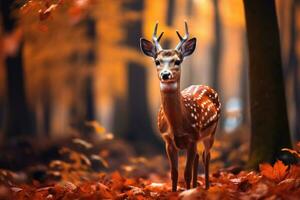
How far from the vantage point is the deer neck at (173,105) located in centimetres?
727

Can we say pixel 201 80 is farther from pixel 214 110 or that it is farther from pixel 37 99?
pixel 214 110

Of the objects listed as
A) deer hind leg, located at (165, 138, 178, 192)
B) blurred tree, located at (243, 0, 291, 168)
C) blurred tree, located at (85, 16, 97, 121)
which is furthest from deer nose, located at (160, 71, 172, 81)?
blurred tree, located at (85, 16, 97, 121)

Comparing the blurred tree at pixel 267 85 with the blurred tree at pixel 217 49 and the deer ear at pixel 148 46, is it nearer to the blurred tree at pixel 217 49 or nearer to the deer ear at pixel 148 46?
the deer ear at pixel 148 46

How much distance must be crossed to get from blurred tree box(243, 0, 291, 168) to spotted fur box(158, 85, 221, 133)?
2.05 feet

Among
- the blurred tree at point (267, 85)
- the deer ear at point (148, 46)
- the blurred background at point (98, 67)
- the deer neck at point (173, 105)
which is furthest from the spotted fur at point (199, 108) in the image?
the blurred background at point (98, 67)

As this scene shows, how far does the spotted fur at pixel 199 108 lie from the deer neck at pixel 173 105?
189mm

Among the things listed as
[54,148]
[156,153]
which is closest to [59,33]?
[156,153]

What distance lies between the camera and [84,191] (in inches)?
266

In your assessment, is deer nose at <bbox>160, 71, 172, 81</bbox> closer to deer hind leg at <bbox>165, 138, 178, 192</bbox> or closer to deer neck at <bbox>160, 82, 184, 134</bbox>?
deer neck at <bbox>160, 82, 184, 134</bbox>

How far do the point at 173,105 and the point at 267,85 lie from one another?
5.68 feet

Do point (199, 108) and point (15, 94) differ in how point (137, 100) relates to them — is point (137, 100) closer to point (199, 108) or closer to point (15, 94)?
point (15, 94)

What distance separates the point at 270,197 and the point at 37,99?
22.6 m

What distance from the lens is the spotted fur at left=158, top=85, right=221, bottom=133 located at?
25.1ft

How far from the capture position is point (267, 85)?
8.36 m
